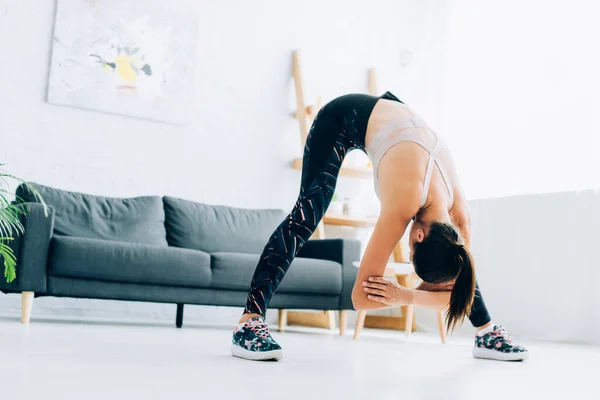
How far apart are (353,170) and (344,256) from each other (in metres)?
1.18

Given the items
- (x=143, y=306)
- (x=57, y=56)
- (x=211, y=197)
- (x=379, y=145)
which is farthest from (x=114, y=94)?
(x=379, y=145)

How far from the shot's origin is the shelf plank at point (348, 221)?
5051 mm

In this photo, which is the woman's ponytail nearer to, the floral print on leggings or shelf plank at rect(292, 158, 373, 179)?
the floral print on leggings

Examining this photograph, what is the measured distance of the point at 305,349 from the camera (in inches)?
105

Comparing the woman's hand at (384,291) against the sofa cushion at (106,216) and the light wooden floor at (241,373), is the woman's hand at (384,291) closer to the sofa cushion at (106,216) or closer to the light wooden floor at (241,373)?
the light wooden floor at (241,373)

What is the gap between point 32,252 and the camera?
3238 millimetres

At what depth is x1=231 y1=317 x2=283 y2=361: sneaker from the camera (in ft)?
6.46

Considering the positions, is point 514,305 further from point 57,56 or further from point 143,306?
point 57,56

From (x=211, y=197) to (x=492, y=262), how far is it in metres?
2.08

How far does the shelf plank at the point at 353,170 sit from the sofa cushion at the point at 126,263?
1667mm

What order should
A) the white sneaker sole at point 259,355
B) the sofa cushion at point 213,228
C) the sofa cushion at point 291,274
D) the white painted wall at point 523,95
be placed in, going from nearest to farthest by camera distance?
the white sneaker sole at point 259,355 < the sofa cushion at point 291,274 < the sofa cushion at point 213,228 < the white painted wall at point 523,95

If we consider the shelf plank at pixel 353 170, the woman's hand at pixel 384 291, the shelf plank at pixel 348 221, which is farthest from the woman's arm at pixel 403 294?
the shelf plank at pixel 353 170

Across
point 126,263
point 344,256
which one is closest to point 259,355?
point 126,263

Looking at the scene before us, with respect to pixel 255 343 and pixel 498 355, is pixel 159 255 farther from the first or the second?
pixel 498 355
